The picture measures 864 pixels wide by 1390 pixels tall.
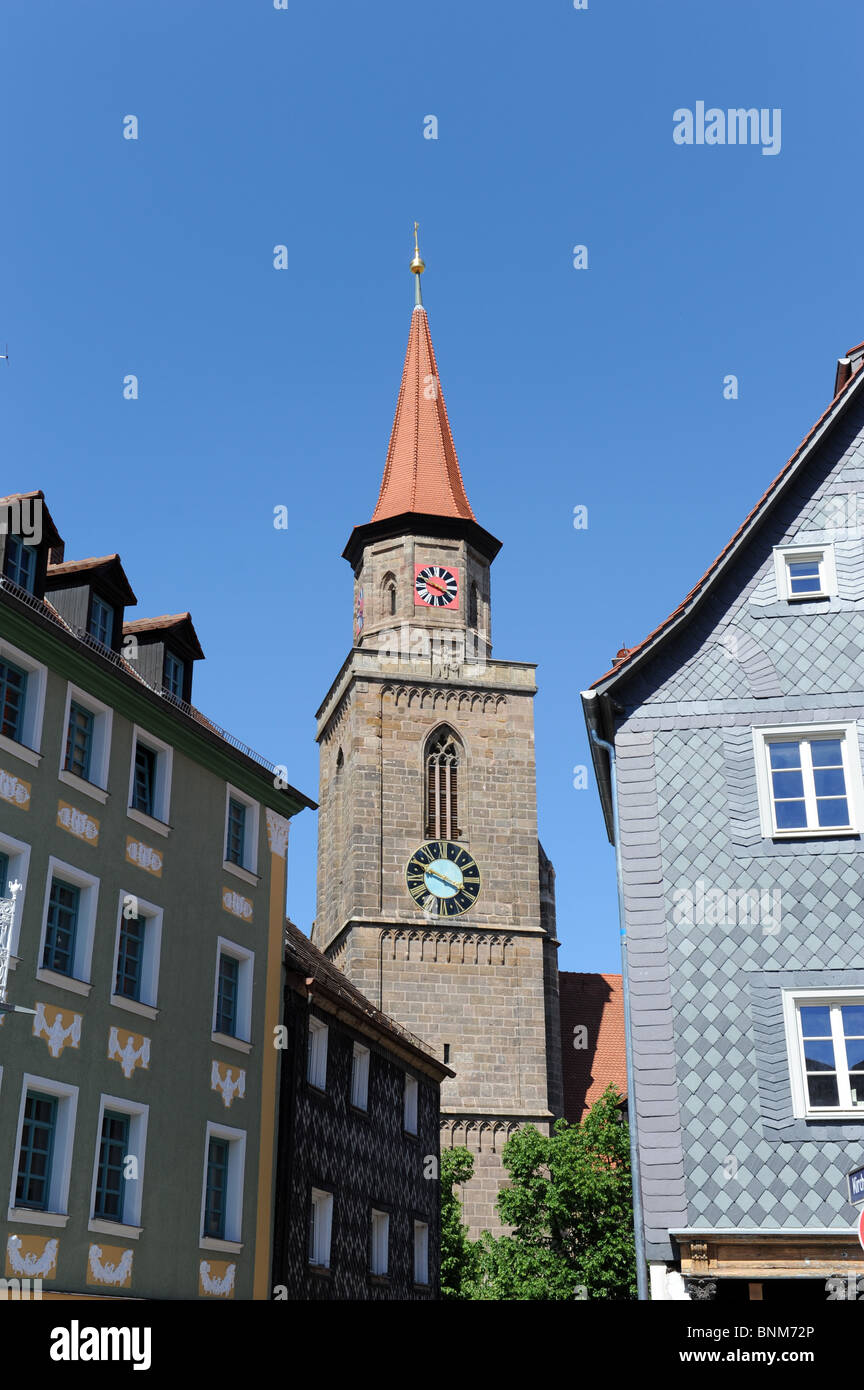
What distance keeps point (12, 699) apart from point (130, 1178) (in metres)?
6.56

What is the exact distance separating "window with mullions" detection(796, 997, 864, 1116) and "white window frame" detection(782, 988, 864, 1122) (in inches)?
0.4

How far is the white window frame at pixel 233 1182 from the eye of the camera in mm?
23422

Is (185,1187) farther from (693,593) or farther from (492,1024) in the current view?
(492,1024)

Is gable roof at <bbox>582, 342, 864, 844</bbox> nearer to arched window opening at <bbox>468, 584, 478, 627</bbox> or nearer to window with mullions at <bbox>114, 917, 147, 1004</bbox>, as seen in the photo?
window with mullions at <bbox>114, 917, 147, 1004</bbox>

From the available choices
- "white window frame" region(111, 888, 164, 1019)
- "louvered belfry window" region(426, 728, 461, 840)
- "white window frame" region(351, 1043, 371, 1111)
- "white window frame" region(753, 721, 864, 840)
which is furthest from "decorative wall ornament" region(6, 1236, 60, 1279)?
"louvered belfry window" region(426, 728, 461, 840)

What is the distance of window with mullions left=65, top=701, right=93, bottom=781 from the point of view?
2192cm

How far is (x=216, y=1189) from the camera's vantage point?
78.2 ft

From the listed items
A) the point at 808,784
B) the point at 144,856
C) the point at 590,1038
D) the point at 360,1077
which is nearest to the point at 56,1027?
the point at 144,856

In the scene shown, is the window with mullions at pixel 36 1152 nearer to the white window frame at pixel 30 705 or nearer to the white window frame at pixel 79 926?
the white window frame at pixel 79 926

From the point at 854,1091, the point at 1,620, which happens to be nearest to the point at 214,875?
the point at 1,620

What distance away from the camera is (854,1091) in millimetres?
16750

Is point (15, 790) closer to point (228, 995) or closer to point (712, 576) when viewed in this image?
point (228, 995)

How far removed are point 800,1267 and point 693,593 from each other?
7.86m
